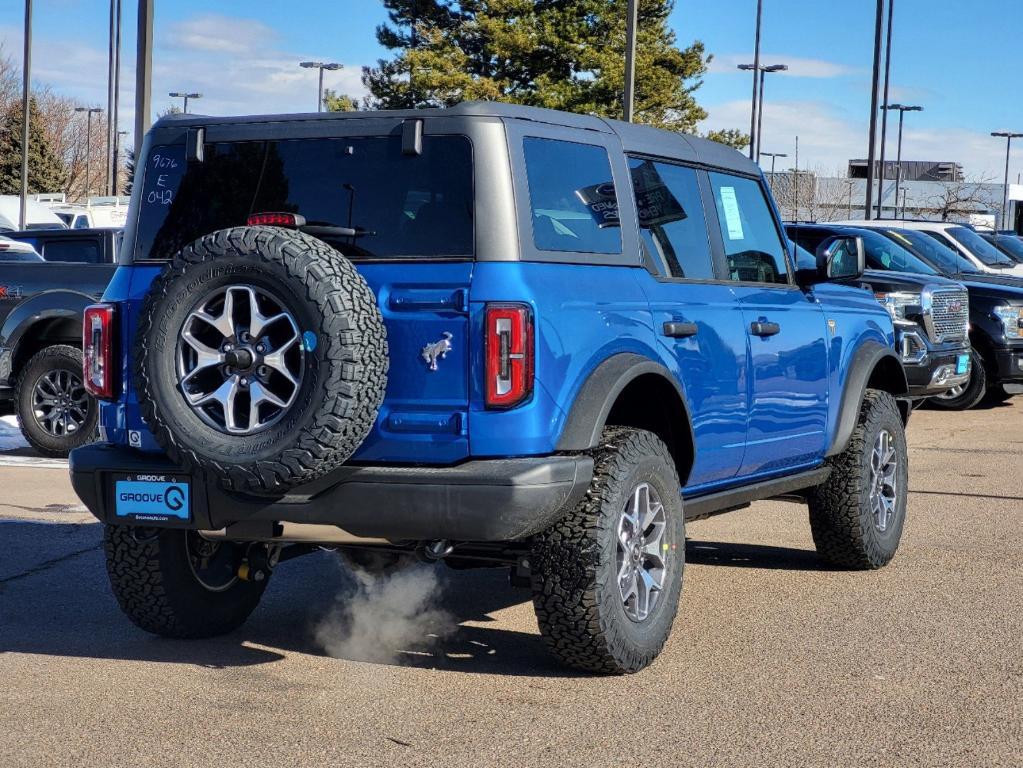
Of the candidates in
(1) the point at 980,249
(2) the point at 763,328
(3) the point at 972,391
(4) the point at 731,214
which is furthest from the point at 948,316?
(2) the point at 763,328

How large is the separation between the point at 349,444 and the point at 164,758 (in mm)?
1099

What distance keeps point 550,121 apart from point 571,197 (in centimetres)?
28

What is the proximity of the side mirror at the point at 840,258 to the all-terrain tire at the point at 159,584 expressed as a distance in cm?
326

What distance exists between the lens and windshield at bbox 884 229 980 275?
715 inches

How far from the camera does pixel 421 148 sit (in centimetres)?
515

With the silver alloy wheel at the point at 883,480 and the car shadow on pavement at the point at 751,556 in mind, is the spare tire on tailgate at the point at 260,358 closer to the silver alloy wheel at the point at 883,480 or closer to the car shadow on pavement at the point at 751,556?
the car shadow on pavement at the point at 751,556

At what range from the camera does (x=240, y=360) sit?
4.88m

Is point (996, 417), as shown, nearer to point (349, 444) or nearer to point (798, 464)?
point (798, 464)

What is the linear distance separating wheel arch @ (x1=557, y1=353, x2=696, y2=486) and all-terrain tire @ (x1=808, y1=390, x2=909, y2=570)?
1.63 meters

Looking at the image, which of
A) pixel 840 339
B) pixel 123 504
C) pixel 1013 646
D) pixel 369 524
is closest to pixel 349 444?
pixel 369 524

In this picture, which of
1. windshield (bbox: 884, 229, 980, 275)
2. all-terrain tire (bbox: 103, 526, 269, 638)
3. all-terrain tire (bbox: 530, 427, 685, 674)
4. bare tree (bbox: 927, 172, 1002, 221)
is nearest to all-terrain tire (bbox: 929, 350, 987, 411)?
windshield (bbox: 884, 229, 980, 275)

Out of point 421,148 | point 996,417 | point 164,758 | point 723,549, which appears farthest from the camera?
point 996,417

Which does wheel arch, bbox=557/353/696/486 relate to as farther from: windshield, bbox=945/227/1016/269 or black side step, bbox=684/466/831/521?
windshield, bbox=945/227/1016/269

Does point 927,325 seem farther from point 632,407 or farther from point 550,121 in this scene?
point 550,121
